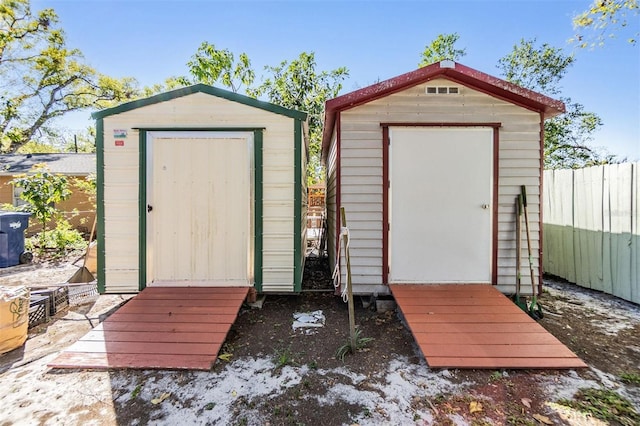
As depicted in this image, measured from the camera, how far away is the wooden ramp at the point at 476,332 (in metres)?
2.18

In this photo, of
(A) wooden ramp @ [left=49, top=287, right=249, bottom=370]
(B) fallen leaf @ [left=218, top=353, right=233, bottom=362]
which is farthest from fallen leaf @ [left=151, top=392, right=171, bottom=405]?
(B) fallen leaf @ [left=218, top=353, right=233, bottom=362]

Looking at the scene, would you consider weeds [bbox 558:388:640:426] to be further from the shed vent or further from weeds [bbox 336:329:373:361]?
the shed vent

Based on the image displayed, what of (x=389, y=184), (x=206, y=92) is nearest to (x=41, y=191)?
(x=206, y=92)

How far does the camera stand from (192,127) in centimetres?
357

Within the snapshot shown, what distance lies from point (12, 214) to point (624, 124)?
19.2 meters

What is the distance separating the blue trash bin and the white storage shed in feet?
22.8

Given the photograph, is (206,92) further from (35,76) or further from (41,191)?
(35,76)

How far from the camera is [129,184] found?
3549 millimetres

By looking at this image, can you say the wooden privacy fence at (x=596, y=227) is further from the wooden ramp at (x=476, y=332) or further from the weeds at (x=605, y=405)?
the weeds at (x=605, y=405)

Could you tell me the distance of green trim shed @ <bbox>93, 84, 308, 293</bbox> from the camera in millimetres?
3545

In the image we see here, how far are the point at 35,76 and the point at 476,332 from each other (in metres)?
20.7

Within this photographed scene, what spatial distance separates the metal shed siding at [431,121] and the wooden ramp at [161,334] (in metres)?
1.70

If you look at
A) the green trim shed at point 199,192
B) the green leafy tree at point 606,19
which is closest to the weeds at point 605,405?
the green trim shed at point 199,192

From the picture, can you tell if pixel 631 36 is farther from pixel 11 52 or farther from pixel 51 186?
pixel 11 52
